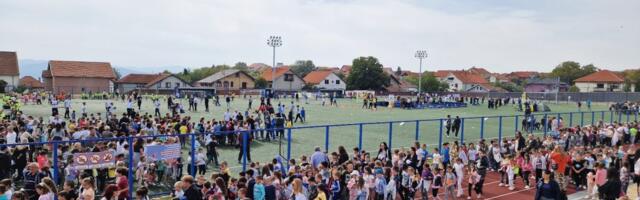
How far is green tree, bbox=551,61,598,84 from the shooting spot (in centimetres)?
14612

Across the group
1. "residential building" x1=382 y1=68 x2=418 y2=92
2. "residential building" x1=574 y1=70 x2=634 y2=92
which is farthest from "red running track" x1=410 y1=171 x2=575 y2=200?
"residential building" x1=574 y1=70 x2=634 y2=92

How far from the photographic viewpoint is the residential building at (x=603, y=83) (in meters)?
116

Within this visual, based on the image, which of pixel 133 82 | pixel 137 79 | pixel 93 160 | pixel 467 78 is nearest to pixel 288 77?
pixel 137 79

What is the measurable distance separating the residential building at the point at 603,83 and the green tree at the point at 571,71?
24.4 meters

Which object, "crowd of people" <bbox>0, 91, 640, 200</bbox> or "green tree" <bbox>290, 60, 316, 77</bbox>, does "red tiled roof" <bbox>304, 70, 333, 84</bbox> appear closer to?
"green tree" <bbox>290, 60, 316, 77</bbox>

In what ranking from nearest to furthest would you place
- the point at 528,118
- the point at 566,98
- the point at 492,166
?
the point at 492,166 → the point at 528,118 → the point at 566,98

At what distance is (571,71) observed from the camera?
482 feet

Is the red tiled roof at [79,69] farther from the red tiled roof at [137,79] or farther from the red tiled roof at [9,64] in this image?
the red tiled roof at [137,79]

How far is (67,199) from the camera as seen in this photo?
27.6 ft

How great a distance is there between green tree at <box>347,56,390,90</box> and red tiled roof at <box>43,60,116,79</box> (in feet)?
152

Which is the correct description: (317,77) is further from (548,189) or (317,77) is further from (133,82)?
(548,189)

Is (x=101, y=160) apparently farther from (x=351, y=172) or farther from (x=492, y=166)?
(x=492, y=166)

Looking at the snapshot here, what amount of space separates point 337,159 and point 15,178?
9207mm

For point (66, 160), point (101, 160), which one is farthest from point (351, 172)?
point (66, 160)
